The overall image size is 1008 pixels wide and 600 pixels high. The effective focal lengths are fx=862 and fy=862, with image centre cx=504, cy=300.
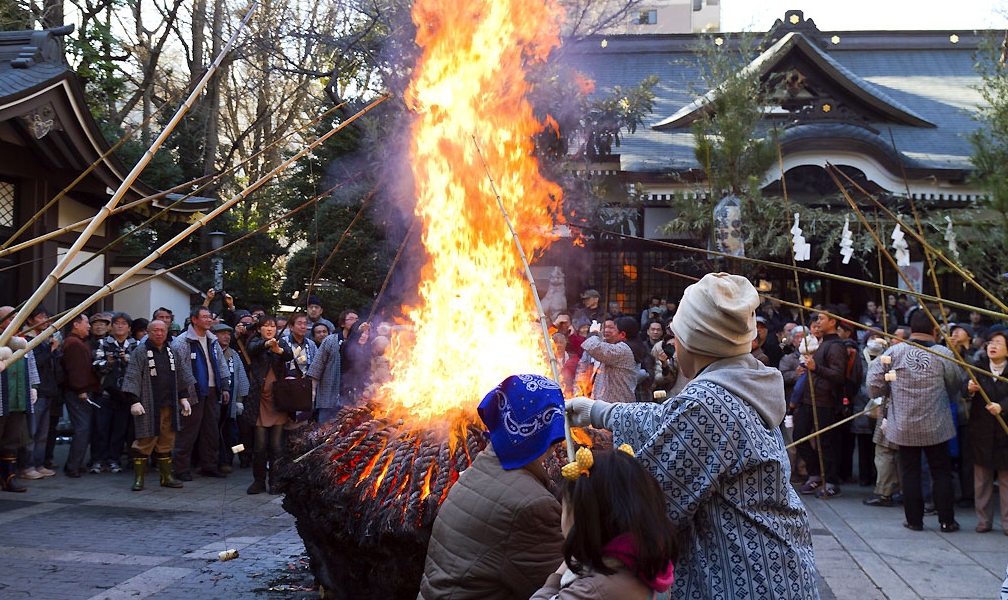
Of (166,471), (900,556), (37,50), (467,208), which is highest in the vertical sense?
(37,50)

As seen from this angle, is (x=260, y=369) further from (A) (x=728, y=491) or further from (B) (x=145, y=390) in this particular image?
(A) (x=728, y=491)

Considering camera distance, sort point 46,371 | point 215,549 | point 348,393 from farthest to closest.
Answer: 1. point 348,393
2. point 46,371
3. point 215,549

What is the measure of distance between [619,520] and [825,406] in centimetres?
843

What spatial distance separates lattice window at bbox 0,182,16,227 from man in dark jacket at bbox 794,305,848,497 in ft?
35.0

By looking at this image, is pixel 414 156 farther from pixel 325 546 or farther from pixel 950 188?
pixel 950 188

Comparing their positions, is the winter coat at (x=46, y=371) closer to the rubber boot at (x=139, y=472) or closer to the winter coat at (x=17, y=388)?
the winter coat at (x=17, y=388)

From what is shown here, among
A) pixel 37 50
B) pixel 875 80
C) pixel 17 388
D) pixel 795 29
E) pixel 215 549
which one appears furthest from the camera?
pixel 875 80

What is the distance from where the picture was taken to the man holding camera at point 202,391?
10.2 meters

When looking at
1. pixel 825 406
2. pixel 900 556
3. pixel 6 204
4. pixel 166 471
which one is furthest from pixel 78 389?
pixel 900 556

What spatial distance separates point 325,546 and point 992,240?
481 inches

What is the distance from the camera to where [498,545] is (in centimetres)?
304

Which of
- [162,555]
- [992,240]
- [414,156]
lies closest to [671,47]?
[992,240]

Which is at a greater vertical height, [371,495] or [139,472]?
[371,495]

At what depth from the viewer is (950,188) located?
16.8 meters
